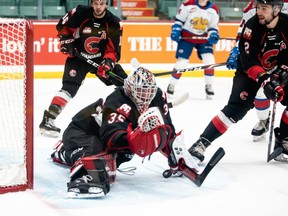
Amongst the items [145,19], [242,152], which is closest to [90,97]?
[145,19]

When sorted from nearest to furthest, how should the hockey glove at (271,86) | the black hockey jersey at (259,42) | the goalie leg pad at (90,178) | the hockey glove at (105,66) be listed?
the goalie leg pad at (90,178) < the hockey glove at (271,86) < the black hockey jersey at (259,42) < the hockey glove at (105,66)

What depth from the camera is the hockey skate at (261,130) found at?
5.11 m

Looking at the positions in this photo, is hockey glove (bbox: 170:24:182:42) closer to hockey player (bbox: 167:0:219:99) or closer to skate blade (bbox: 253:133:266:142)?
hockey player (bbox: 167:0:219:99)

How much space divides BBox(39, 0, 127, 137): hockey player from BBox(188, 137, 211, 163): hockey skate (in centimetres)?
98

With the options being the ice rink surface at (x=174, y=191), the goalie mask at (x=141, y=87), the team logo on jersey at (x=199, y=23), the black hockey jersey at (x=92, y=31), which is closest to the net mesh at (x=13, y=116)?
the ice rink surface at (x=174, y=191)

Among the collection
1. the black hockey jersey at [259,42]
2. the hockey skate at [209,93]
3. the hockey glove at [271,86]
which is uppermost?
the black hockey jersey at [259,42]

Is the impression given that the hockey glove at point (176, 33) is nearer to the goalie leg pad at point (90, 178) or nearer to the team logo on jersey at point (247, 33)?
the team logo on jersey at point (247, 33)

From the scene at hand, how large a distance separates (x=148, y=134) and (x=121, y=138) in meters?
0.17

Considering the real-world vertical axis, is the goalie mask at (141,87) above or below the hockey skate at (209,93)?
above

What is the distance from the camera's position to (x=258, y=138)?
5.12m

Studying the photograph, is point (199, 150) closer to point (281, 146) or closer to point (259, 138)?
point (281, 146)

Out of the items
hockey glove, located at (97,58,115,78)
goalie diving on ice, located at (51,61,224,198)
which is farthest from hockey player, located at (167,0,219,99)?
goalie diving on ice, located at (51,61,224,198)

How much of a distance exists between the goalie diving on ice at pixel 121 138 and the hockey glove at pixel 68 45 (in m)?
1.24

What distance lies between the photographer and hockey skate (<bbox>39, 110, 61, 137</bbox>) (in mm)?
4945
